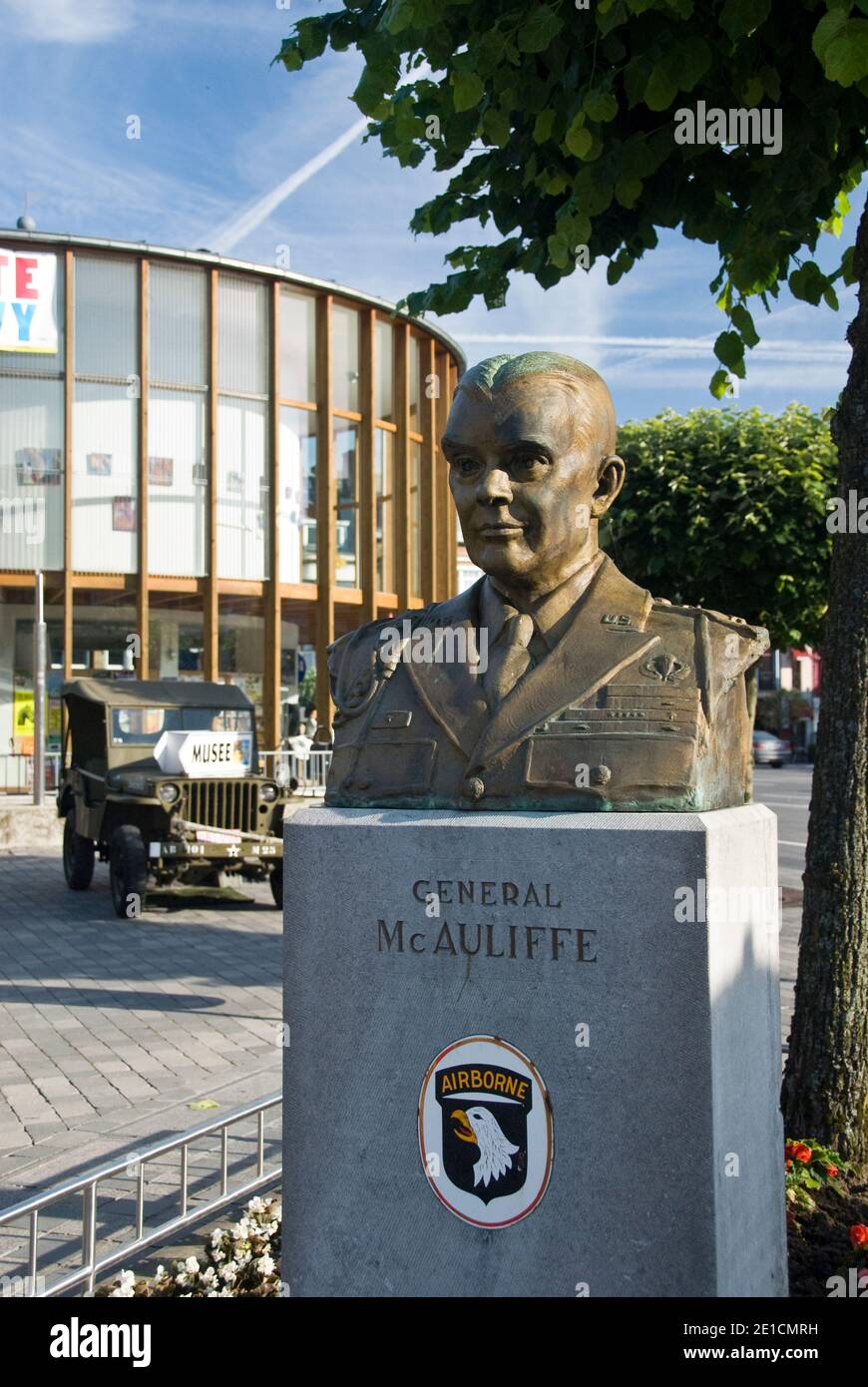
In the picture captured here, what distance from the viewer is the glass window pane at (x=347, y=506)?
28000 mm

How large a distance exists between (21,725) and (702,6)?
73.5 ft

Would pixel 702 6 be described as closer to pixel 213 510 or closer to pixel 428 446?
pixel 213 510

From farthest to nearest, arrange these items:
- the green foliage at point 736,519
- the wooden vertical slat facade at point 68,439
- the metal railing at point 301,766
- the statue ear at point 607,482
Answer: the wooden vertical slat facade at point 68,439 < the metal railing at point 301,766 < the green foliage at point 736,519 < the statue ear at point 607,482

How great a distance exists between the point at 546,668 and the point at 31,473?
73.9 ft

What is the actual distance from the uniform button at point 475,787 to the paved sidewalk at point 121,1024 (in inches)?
119

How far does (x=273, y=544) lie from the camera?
87.1 ft

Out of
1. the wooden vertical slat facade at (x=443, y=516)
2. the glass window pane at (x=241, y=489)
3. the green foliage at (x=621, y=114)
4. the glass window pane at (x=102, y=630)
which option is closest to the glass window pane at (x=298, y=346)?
the glass window pane at (x=241, y=489)

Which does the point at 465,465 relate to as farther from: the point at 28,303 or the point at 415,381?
the point at 415,381

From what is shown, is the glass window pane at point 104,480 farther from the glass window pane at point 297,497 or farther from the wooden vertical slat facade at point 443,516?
the wooden vertical slat facade at point 443,516

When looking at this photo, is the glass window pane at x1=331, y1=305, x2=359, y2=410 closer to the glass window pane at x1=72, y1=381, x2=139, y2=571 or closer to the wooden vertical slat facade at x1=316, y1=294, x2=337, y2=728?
the wooden vertical slat facade at x1=316, y1=294, x2=337, y2=728

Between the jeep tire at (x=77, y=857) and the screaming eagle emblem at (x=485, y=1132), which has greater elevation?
the screaming eagle emblem at (x=485, y=1132)

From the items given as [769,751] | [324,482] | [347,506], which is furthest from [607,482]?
[769,751]

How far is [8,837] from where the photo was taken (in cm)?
1877
